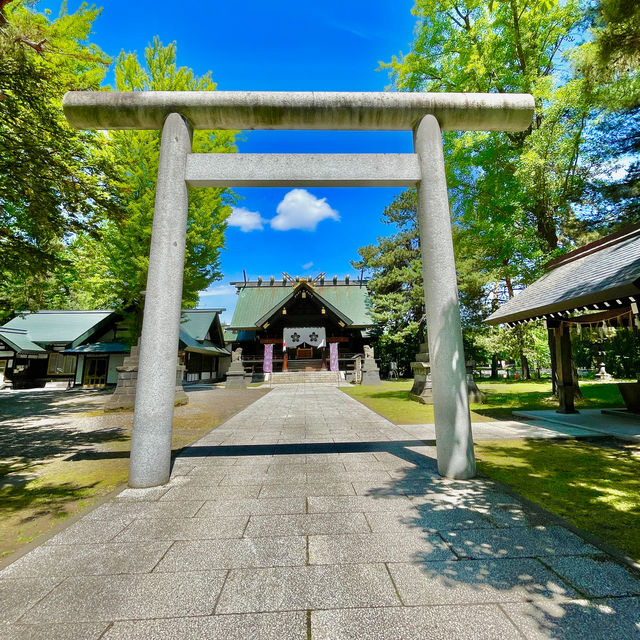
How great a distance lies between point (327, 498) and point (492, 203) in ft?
37.9

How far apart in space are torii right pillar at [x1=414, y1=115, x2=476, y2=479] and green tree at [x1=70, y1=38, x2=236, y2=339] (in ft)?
36.2

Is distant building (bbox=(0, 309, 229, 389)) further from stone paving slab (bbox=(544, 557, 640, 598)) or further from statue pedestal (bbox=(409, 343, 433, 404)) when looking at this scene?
stone paving slab (bbox=(544, 557, 640, 598))

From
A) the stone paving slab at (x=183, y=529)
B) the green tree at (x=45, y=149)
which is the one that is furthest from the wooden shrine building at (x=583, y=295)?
the green tree at (x=45, y=149)

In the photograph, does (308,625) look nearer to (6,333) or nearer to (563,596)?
(563,596)

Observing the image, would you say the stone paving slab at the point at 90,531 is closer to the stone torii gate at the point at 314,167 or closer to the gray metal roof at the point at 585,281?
the stone torii gate at the point at 314,167

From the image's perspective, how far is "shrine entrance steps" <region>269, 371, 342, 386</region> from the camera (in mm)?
23594

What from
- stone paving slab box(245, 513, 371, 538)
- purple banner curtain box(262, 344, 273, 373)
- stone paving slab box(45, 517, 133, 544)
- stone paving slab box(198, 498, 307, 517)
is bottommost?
stone paving slab box(45, 517, 133, 544)

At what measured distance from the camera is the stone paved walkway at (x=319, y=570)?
1.77 m

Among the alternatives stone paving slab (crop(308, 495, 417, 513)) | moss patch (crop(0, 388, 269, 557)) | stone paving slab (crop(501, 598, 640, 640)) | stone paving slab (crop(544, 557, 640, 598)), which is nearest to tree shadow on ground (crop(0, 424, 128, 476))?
moss patch (crop(0, 388, 269, 557))

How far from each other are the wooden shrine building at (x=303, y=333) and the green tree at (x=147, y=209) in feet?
33.4

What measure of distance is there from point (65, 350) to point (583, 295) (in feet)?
88.9

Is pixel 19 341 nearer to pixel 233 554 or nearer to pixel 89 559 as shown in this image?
pixel 89 559

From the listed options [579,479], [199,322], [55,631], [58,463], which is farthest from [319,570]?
[199,322]

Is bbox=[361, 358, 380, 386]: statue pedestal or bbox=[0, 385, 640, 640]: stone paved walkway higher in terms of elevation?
bbox=[361, 358, 380, 386]: statue pedestal
